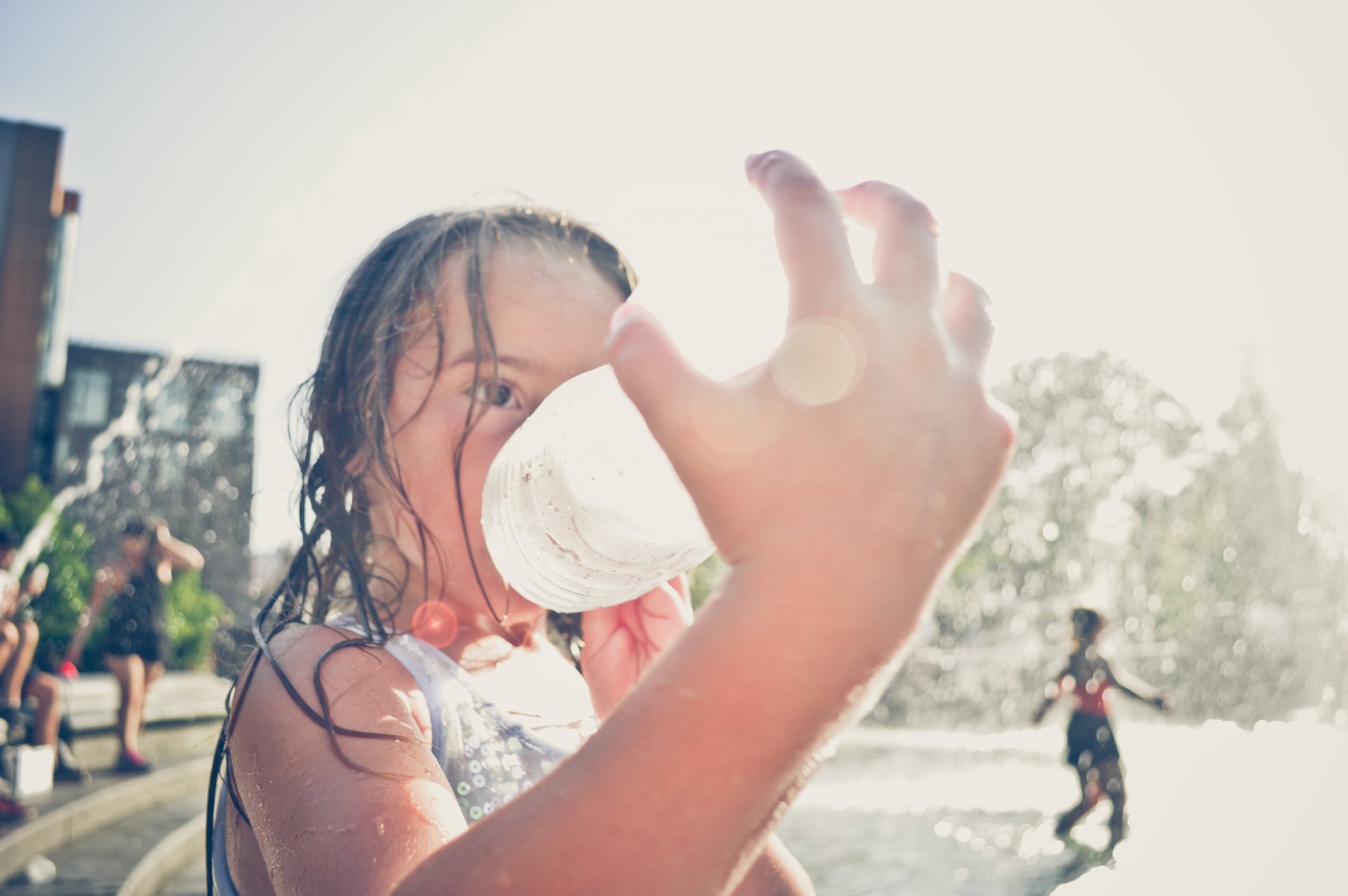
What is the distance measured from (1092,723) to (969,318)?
7.85 meters

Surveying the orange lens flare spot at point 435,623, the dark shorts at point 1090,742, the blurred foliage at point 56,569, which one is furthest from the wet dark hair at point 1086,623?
the blurred foliage at point 56,569

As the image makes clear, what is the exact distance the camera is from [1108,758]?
741cm

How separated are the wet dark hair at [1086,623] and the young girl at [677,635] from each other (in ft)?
23.6

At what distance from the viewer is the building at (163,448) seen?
2570 cm

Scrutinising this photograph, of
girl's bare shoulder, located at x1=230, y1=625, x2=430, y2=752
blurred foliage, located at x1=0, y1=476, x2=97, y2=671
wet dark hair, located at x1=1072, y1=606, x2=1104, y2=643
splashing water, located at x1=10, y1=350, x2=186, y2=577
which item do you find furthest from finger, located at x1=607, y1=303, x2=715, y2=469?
splashing water, located at x1=10, y1=350, x2=186, y2=577

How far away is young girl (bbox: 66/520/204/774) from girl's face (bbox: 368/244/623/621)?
808 centimetres

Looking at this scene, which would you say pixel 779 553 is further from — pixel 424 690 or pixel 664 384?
pixel 424 690

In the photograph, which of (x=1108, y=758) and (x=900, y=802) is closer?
(x=1108, y=758)

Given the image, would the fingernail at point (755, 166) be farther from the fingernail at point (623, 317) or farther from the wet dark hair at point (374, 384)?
the wet dark hair at point (374, 384)

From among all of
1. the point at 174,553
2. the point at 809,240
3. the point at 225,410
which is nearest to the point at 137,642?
the point at 174,553

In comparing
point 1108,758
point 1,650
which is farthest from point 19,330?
point 1108,758

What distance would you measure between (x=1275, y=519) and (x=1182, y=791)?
11.1 m

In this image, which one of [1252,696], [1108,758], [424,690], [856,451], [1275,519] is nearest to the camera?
[856,451]

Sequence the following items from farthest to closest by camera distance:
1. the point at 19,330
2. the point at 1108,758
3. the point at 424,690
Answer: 1. the point at 19,330
2. the point at 1108,758
3. the point at 424,690
